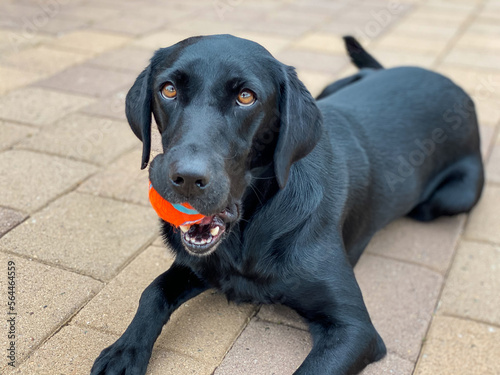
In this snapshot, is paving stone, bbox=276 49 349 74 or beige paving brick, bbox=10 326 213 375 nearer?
beige paving brick, bbox=10 326 213 375

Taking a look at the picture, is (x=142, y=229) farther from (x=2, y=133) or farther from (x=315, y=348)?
(x=2, y=133)

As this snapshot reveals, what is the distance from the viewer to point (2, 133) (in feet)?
13.3

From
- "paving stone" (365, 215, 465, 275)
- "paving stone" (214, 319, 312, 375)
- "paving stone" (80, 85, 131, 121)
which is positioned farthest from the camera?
"paving stone" (80, 85, 131, 121)

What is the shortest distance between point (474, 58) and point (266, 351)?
5006 millimetres

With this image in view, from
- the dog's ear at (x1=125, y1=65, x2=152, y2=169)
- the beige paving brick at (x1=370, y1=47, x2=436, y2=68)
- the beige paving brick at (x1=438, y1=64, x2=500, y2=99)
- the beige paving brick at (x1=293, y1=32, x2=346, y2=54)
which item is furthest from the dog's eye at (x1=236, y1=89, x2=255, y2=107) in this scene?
the beige paving brick at (x1=293, y1=32, x2=346, y2=54)

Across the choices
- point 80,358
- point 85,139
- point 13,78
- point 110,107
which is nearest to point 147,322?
point 80,358

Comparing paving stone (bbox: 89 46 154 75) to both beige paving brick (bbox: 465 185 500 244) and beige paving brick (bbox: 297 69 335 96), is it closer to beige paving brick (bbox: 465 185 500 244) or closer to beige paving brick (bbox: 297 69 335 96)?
beige paving brick (bbox: 297 69 335 96)

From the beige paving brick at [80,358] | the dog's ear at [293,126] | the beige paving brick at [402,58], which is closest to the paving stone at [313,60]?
the beige paving brick at [402,58]

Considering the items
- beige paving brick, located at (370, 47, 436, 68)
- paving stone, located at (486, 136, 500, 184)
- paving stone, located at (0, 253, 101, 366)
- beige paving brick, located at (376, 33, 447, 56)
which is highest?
paving stone, located at (0, 253, 101, 366)

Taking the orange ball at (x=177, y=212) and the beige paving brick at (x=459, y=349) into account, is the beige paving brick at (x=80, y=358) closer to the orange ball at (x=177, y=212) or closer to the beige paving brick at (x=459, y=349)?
the orange ball at (x=177, y=212)

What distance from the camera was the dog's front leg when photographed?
2232 millimetres

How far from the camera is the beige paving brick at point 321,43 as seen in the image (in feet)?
20.5

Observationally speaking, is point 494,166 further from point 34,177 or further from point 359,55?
point 34,177

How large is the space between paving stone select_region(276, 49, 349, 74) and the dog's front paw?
396cm
